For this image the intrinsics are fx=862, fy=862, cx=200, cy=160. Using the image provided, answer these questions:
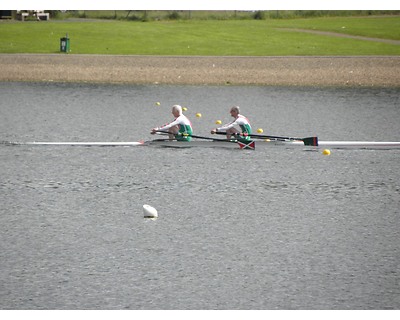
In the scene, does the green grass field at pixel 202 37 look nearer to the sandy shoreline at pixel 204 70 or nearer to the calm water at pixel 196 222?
the sandy shoreline at pixel 204 70

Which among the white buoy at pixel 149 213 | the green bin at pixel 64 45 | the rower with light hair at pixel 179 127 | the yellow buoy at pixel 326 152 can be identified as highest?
the green bin at pixel 64 45

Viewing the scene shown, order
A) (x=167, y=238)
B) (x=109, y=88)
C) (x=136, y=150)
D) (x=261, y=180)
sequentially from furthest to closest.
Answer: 1. (x=109, y=88)
2. (x=136, y=150)
3. (x=261, y=180)
4. (x=167, y=238)

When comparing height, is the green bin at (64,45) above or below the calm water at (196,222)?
above

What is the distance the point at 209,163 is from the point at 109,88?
23.4m

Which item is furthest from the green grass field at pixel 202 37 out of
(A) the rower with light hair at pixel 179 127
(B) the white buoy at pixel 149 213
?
(B) the white buoy at pixel 149 213

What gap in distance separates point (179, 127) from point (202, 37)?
4949 centimetres

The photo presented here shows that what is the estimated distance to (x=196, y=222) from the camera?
16812 mm

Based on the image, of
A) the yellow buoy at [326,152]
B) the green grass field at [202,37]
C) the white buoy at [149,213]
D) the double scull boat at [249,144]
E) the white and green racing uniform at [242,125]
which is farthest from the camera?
the green grass field at [202,37]

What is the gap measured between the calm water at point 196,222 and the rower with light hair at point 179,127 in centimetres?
51

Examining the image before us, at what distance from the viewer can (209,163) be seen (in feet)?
80.0

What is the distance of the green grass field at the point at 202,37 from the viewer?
6588cm
